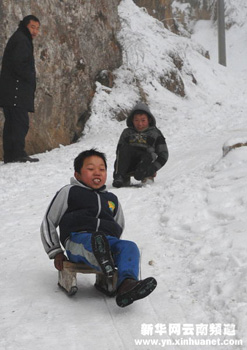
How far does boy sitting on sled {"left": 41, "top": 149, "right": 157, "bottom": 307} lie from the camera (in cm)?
294

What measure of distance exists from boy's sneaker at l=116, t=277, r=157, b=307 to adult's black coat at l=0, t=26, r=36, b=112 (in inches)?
219

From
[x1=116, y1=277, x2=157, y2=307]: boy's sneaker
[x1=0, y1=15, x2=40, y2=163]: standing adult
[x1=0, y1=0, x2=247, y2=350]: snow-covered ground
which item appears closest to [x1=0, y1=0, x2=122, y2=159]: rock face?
[x1=0, y1=0, x2=247, y2=350]: snow-covered ground

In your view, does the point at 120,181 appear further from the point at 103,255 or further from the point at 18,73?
the point at 103,255

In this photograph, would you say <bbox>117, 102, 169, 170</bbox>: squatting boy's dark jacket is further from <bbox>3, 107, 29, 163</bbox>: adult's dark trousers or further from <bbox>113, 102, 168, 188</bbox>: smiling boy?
<bbox>3, 107, 29, 163</bbox>: adult's dark trousers

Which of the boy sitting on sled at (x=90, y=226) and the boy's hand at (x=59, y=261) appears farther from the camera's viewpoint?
the boy's hand at (x=59, y=261)

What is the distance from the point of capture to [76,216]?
3332 mm

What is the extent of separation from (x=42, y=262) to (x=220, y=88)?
42.1 ft

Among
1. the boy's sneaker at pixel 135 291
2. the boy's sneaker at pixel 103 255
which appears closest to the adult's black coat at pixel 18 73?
the boy's sneaker at pixel 103 255

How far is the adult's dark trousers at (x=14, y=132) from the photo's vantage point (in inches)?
307

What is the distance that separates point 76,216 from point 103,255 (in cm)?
49

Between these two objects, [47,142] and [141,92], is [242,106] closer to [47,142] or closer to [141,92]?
[141,92]

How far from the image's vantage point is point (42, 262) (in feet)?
12.7

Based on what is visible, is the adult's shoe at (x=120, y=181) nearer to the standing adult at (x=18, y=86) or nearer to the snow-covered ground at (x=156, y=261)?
the snow-covered ground at (x=156, y=261)

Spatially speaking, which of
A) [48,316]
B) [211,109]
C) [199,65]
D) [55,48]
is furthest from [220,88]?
[48,316]
